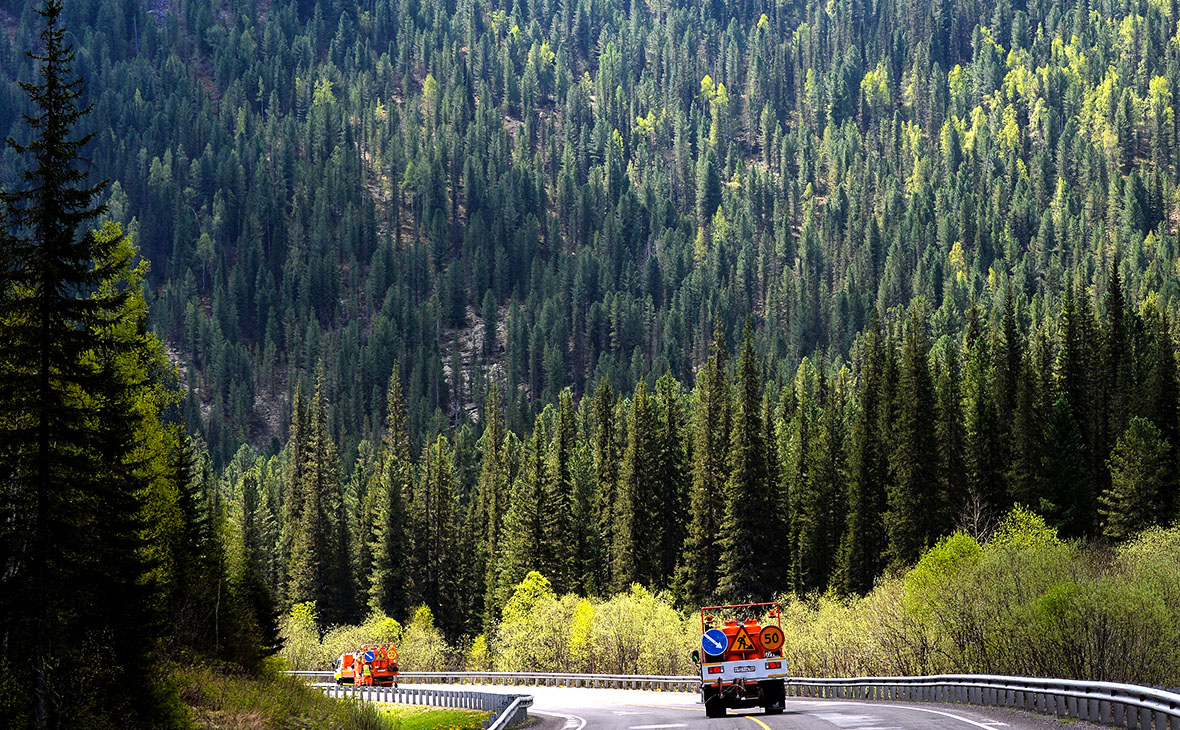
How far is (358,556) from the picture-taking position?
12662 centimetres

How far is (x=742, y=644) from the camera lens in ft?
111

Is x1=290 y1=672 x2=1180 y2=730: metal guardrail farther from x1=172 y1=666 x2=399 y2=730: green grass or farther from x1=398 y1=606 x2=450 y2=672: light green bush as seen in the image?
x1=398 y1=606 x2=450 y2=672: light green bush

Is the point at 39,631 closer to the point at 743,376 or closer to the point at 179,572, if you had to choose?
the point at 179,572

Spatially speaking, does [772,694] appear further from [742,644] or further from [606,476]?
[606,476]

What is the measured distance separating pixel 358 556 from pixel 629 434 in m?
38.6

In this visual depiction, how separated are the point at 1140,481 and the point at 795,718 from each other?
192ft

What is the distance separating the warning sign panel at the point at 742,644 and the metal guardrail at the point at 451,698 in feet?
22.8

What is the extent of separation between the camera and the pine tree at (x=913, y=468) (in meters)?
87.6

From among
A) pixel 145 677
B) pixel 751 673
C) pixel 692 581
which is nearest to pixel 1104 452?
pixel 692 581

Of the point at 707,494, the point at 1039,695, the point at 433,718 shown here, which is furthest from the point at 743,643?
the point at 707,494

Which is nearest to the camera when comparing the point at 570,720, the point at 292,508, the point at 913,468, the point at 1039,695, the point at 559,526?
the point at 1039,695

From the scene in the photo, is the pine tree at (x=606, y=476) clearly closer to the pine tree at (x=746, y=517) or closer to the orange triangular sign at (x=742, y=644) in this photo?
the pine tree at (x=746, y=517)

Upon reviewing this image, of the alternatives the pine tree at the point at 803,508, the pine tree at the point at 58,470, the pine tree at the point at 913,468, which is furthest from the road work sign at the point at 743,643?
the pine tree at the point at 803,508

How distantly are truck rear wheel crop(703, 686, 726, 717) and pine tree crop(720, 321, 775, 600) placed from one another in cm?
5712
